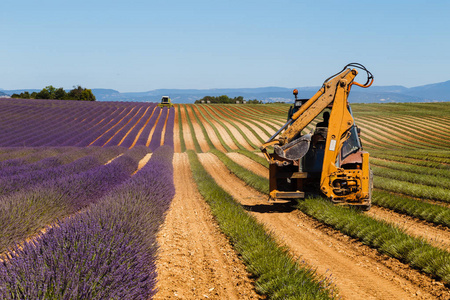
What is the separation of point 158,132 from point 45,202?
2993 centimetres

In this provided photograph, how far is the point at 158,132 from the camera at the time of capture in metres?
37.5

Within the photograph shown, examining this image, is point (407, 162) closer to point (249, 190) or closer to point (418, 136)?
point (249, 190)

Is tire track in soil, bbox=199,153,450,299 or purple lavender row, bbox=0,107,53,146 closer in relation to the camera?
tire track in soil, bbox=199,153,450,299

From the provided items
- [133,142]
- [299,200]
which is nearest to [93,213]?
[299,200]

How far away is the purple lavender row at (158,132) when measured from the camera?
104 ft

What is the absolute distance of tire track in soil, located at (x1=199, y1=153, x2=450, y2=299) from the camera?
4641 millimetres

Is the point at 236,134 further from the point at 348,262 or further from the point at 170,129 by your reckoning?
the point at 348,262

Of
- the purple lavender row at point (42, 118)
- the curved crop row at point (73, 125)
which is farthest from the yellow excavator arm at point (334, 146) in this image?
the purple lavender row at point (42, 118)

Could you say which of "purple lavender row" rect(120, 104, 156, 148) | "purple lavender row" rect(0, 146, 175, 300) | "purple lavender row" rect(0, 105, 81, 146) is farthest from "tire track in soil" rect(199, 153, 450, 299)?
"purple lavender row" rect(0, 105, 81, 146)

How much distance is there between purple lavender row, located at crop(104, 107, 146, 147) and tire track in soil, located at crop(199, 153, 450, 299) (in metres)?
25.0

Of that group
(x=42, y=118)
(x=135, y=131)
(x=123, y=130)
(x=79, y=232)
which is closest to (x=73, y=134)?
(x=123, y=130)

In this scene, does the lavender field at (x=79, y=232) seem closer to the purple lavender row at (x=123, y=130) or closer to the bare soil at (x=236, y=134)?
the purple lavender row at (x=123, y=130)

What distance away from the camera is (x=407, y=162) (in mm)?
17500

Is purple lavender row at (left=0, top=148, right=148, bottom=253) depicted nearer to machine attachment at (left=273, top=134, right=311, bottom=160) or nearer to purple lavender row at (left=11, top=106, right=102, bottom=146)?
machine attachment at (left=273, top=134, right=311, bottom=160)
